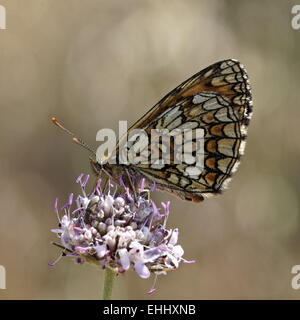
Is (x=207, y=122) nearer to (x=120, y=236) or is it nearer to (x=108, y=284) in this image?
(x=120, y=236)

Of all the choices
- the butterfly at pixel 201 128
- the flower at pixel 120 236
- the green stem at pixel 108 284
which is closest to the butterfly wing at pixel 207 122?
the butterfly at pixel 201 128

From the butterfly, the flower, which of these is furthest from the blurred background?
the flower

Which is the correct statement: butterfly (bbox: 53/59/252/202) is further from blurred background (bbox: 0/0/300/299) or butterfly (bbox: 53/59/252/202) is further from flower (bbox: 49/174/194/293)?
blurred background (bbox: 0/0/300/299)

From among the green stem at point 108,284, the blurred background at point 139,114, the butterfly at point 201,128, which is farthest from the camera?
the blurred background at point 139,114

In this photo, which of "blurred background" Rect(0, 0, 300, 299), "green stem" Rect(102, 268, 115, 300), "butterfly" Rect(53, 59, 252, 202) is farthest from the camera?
"blurred background" Rect(0, 0, 300, 299)

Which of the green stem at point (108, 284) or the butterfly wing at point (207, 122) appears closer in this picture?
the green stem at point (108, 284)

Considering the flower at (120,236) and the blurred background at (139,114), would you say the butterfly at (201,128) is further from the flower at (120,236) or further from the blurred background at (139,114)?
→ the blurred background at (139,114)
